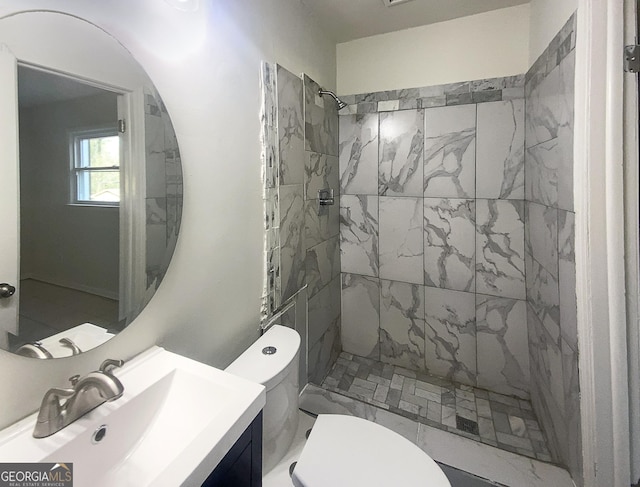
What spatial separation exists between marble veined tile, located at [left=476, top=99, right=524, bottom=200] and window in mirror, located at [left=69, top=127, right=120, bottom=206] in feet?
6.76

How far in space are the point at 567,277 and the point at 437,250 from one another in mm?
968

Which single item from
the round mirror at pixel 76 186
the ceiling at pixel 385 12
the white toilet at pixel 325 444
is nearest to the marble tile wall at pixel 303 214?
the white toilet at pixel 325 444

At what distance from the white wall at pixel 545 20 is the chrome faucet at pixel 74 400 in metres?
1.97

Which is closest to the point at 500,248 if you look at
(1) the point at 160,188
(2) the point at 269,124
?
(2) the point at 269,124

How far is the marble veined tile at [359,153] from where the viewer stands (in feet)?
7.73

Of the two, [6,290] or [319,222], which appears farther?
[319,222]

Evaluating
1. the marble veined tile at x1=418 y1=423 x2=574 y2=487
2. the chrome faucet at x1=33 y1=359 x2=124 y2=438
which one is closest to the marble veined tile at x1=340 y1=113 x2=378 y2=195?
the marble veined tile at x1=418 y1=423 x2=574 y2=487

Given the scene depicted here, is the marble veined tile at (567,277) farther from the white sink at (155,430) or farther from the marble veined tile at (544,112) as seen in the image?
the white sink at (155,430)

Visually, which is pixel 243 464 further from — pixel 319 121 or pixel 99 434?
pixel 319 121

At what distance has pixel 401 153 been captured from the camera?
7.45 ft

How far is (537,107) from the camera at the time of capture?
1708 mm

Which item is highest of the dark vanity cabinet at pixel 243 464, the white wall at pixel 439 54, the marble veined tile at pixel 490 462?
the white wall at pixel 439 54

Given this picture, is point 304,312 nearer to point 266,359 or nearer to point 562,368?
point 266,359

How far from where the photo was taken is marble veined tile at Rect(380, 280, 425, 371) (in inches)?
92.9
